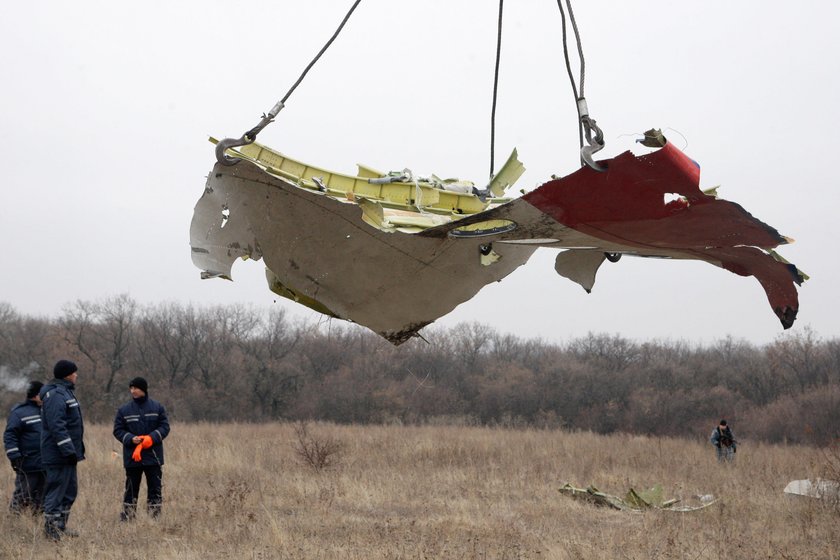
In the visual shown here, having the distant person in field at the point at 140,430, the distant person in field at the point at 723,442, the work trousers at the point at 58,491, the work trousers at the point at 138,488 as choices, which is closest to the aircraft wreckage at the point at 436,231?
the work trousers at the point at 58,491

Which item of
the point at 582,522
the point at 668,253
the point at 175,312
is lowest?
the point at 582,522

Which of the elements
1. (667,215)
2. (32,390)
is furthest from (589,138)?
(32,390)

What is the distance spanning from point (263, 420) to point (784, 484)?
23.0m

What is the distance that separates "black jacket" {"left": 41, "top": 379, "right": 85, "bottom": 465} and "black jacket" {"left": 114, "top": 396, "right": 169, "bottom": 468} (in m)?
0.85

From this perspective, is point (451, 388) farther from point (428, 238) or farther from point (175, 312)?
point (428, 238)

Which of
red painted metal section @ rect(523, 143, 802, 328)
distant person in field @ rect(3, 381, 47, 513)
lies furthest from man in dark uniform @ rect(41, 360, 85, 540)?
red painted metal section @ rect(523, 143, 802, 328)

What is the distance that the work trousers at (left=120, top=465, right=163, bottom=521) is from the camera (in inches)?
336

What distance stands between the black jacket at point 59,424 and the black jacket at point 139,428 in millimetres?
850

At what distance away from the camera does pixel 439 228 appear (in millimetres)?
3533

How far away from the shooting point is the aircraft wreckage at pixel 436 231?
9.54 feet

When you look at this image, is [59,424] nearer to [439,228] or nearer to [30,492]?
[30,492]

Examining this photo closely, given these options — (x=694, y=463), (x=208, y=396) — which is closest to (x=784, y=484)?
(x=694, y=463)

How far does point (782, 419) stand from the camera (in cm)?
2723

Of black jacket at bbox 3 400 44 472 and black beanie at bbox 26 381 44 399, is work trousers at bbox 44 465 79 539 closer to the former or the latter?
black jacket at bbox 3 400 44 472
